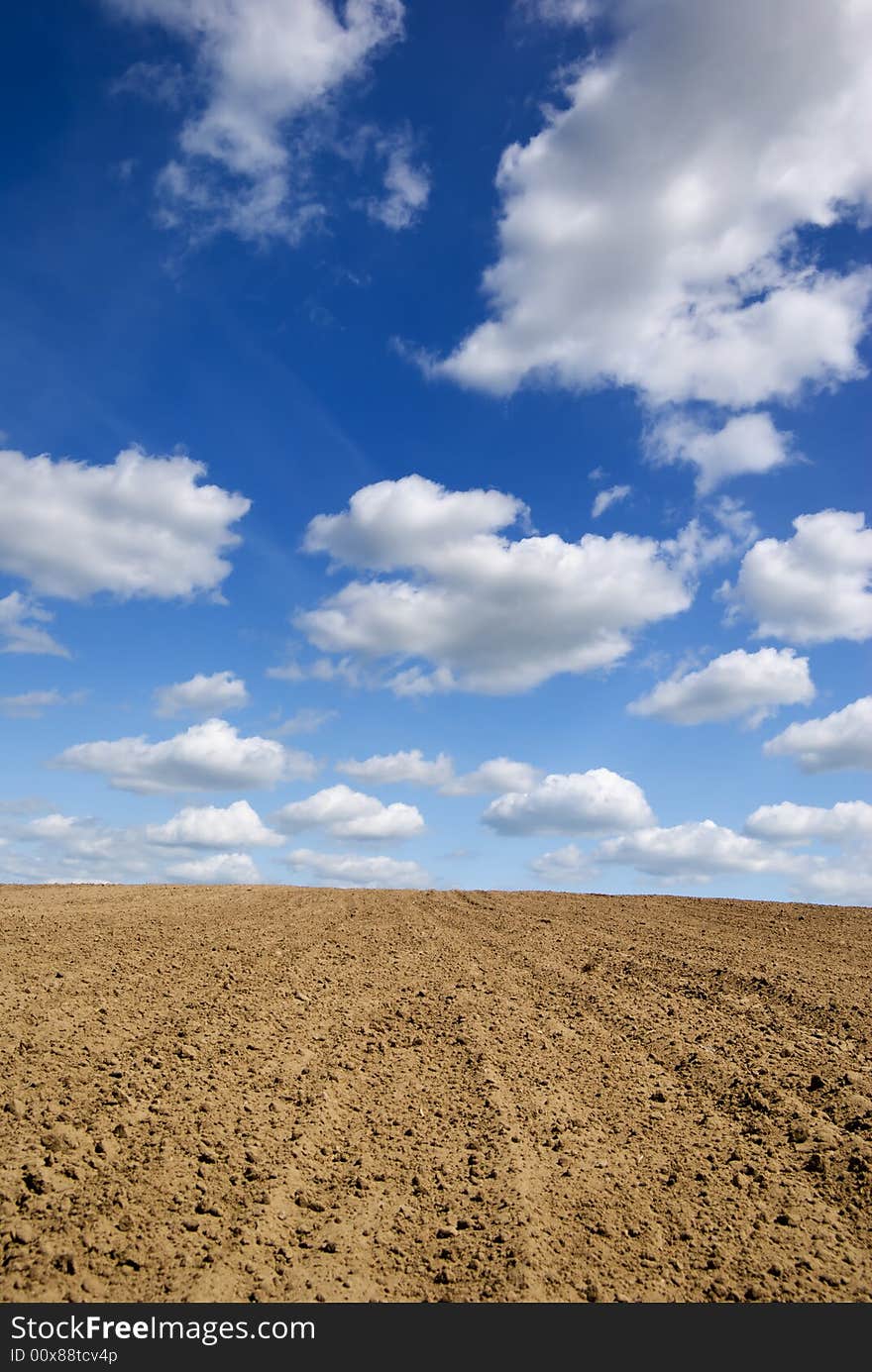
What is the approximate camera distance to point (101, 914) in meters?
14.2

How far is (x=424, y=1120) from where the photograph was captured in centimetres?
746

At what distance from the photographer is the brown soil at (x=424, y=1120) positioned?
18.2 feet

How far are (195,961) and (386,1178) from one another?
18.6 ft

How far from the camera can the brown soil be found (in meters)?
5.56

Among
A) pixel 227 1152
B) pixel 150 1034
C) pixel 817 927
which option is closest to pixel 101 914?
pixel 150 1034

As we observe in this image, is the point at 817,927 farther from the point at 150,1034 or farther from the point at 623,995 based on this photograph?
the point at 150,1034
